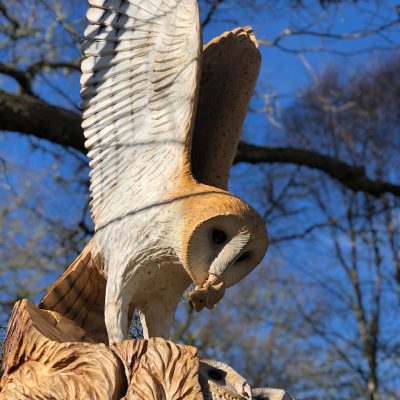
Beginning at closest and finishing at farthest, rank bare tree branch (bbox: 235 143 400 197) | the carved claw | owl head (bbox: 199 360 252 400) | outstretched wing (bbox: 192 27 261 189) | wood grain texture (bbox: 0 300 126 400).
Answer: owl head (bbox: 199 360 252 400), wood grain texture (bbox: 0 300 126 400), the carved claw, outstretched wing (bbox: 192 27 261 189), bare tree branch (bbox: 235 143 400 197)

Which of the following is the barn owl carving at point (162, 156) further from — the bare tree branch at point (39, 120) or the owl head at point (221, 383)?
the bare tree branch at point (39, 120)

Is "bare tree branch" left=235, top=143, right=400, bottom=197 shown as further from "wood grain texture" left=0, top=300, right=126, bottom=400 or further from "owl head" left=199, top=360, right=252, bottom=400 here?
"owl head" left=199, top=360, right=252, bottom=400

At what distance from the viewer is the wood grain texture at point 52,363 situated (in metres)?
2.90

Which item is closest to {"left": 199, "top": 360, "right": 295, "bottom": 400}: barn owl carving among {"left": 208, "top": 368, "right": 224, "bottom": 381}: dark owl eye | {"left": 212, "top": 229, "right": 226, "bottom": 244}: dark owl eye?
{"left": 208, "top": 368, "right": 224, "bottom": 381}: dark owl eye

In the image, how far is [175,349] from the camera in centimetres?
291

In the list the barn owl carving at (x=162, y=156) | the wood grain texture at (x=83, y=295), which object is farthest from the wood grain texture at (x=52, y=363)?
the barn owl carving at (x=162, y=156)

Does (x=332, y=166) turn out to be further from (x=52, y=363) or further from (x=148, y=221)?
(x=52, y=363)

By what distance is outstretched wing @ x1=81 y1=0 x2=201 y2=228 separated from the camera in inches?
143

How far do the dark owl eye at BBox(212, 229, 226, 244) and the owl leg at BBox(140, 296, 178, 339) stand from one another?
445mm

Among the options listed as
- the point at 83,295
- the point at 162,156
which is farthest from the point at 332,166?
the point at 83,295

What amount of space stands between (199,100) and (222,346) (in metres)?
8.35

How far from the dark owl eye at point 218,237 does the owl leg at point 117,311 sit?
45 cm

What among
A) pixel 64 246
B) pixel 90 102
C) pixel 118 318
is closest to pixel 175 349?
pixel 118 318

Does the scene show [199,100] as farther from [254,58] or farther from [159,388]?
[159,388]
